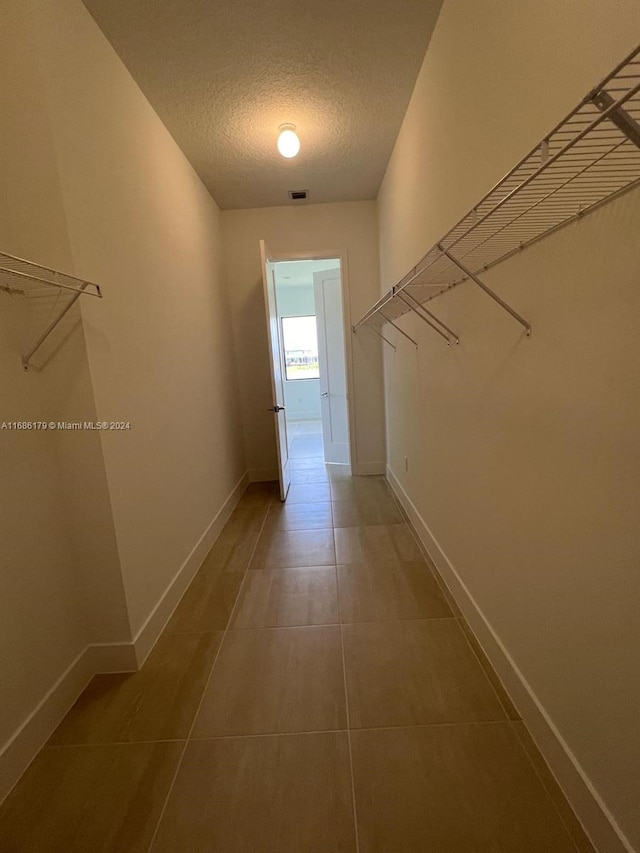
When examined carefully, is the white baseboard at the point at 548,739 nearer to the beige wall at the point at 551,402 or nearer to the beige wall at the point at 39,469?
the beige wall at the point at 551,402

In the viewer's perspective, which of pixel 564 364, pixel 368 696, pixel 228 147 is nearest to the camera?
pixel 564 364

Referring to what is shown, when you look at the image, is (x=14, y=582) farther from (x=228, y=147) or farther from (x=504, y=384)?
(x=228, y=147)

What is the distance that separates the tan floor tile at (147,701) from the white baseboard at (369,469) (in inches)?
96.5

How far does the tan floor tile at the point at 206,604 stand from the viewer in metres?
1.82

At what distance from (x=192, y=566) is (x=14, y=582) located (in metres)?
1.10

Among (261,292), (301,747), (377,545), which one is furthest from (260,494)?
(301,747)

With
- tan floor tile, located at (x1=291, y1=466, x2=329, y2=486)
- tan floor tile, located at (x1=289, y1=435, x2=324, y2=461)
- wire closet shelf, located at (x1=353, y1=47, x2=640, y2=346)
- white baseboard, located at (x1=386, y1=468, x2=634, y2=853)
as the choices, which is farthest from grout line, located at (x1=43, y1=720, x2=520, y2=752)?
tan floor tile, located at (x1=289, y1=435, x2=324, y2=461)

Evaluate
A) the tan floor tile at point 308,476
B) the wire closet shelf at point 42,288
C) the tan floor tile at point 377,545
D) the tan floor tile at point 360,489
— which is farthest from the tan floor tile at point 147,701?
the tan floor tile at point 308,476

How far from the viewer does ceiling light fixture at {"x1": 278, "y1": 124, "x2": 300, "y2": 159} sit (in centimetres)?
228

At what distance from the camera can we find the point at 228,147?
2.51 meters

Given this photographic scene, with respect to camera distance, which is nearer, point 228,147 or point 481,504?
point 481,504

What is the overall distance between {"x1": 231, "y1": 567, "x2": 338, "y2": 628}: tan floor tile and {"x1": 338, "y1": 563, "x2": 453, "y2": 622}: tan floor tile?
0.24 feet

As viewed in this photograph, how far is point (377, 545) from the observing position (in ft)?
8.15

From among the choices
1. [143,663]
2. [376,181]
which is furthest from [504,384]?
[376,181]
